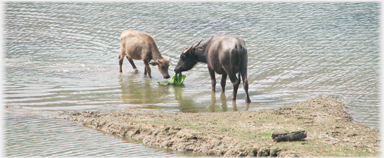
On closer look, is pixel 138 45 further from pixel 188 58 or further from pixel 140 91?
pixel 140 91

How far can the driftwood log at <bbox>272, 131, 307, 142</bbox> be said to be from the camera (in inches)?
258

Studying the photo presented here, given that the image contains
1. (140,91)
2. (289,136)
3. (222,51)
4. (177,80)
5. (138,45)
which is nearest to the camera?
(289,136)

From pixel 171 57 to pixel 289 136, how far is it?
9.52 meters

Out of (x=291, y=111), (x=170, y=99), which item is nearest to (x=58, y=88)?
(x=170, y=99)

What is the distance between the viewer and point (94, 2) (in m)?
22.8

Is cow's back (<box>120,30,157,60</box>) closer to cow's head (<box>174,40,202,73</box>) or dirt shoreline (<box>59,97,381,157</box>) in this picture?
cow's head (<box>174,40,202,73</box>)

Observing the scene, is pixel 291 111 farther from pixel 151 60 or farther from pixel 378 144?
pixel 151 60

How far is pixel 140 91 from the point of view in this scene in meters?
11.8

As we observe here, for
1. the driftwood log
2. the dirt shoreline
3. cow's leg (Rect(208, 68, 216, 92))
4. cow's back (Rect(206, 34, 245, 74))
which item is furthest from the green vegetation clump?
the driftwood log

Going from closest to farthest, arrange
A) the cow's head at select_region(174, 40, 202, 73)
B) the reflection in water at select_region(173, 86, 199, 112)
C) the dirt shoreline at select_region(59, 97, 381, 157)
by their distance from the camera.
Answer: the dirt shoreline at select_region(59, 97, 381, 157), the reflection in water at select_region(173, 86, 199, 112), the cow's head at select_region(174, 40, 202, 73)

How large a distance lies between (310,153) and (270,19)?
13921 mm

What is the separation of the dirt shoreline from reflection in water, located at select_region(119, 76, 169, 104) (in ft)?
4.33

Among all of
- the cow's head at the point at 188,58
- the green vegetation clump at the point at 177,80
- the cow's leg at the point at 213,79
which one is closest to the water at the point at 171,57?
the cow's leg at the point at 213,79

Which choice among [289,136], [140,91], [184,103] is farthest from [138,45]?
[289,136]
